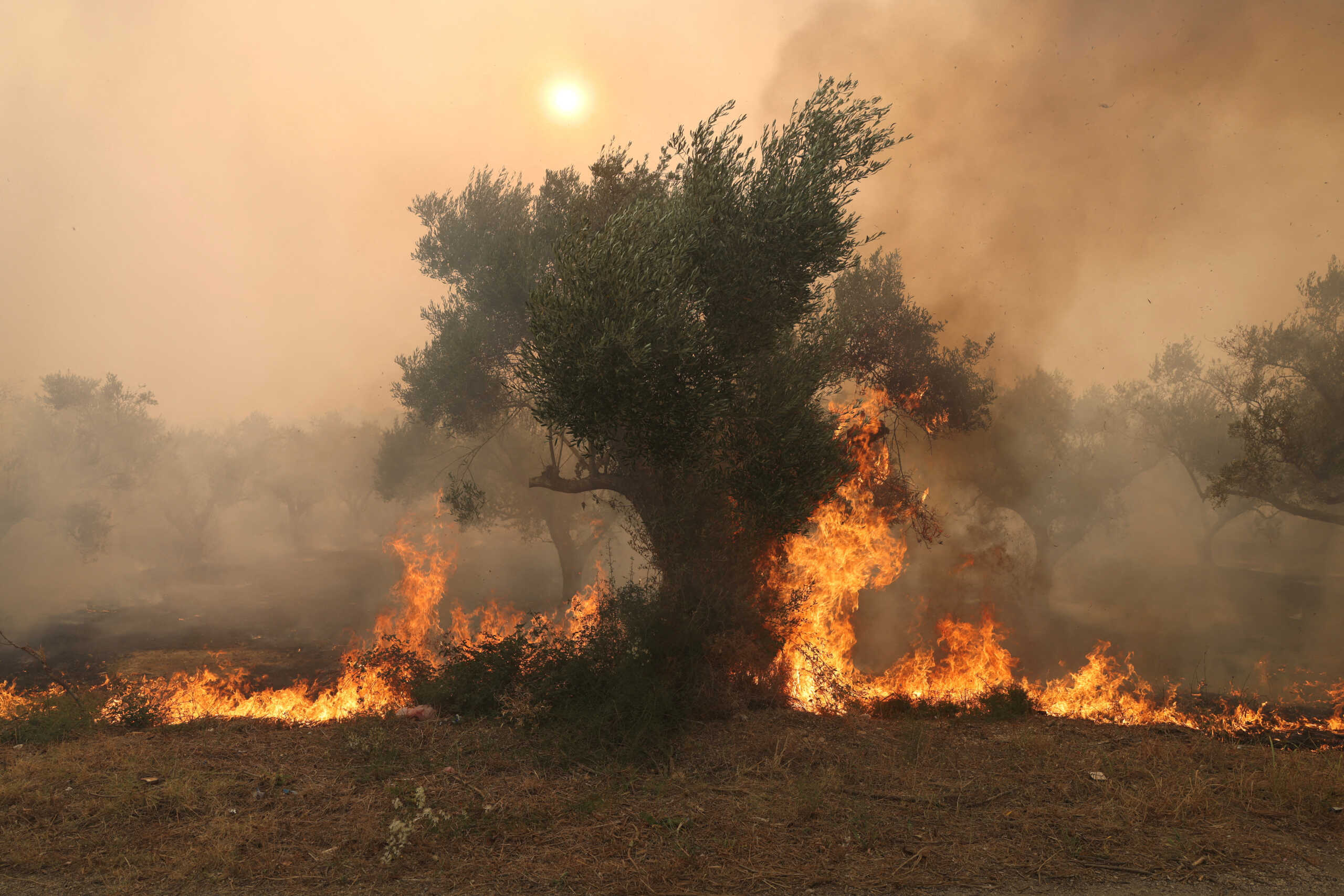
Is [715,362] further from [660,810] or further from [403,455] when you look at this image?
[403,455]

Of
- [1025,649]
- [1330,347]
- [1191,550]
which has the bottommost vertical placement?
[1025,649]

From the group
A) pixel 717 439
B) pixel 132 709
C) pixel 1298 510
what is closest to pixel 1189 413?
pixel 1298 510

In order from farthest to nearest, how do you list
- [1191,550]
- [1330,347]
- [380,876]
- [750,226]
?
[1191,550] → [1330,347] → [750,226] → [380,876]

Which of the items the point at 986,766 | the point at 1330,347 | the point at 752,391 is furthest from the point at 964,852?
the point at 1330,347

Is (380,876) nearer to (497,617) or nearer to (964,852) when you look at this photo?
(964,852)

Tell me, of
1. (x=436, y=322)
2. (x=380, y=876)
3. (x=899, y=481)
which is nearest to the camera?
(x=380, y=876)

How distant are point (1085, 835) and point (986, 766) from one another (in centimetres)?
214

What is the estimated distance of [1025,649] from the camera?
28422 millimetres

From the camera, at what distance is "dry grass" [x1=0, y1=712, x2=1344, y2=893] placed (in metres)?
7.06

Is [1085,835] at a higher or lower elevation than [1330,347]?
lower

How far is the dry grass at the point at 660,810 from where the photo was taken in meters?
7.06

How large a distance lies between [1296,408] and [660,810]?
76.5 ft

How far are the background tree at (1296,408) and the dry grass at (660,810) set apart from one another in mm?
13202

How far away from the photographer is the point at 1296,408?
20.7 metres
